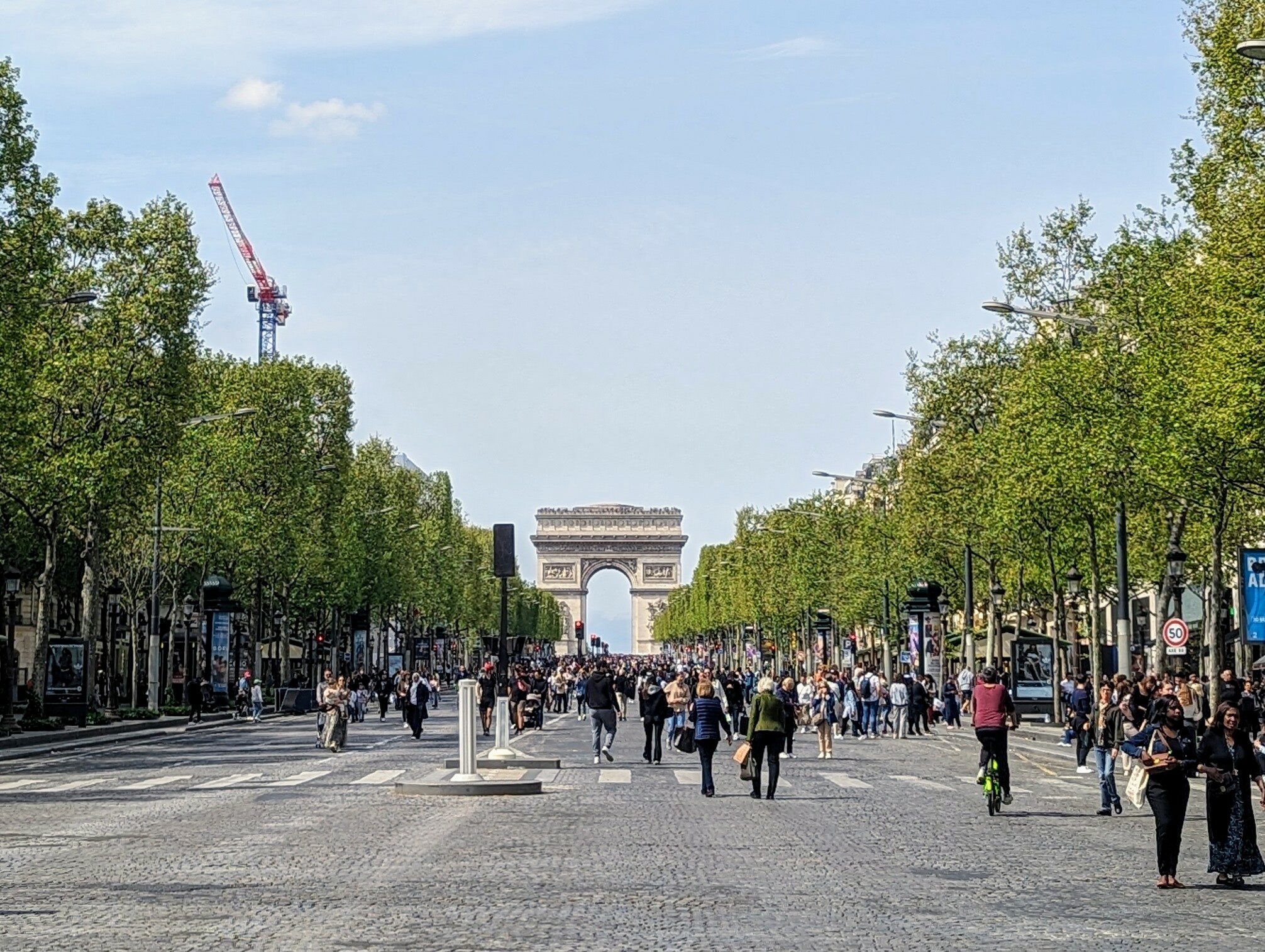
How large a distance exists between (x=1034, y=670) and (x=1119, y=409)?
1327cm

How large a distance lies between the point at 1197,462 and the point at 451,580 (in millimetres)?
94081

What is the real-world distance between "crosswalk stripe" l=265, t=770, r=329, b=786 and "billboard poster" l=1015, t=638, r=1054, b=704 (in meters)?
26.8

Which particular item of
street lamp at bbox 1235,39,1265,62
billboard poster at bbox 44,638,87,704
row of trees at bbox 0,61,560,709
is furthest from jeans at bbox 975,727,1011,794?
billboard poster at bbox 44,638,87,704

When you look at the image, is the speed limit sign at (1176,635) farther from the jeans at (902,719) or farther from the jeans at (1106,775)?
the jeans at (1106,775)

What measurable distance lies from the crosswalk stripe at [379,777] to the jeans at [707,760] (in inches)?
213

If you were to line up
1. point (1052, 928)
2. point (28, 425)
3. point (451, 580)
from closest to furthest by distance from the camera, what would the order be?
point (1052, 928), point (28, 425), point (451, 580)

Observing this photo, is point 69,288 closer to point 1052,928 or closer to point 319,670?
point 1052,928

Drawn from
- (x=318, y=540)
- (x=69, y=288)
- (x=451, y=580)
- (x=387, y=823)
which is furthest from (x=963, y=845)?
(x=451, y=580)

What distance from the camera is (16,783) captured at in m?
31.2

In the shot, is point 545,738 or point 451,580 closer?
point 545,738

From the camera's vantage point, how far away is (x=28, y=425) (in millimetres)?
45250

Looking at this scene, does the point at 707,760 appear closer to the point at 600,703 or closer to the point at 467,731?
the point at 467,731

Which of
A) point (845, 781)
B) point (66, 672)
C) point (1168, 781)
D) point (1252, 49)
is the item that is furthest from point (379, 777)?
point (66, 672)

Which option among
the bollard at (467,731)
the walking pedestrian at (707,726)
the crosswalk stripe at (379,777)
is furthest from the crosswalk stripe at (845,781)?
the crosswalk stripe at (379,777)
